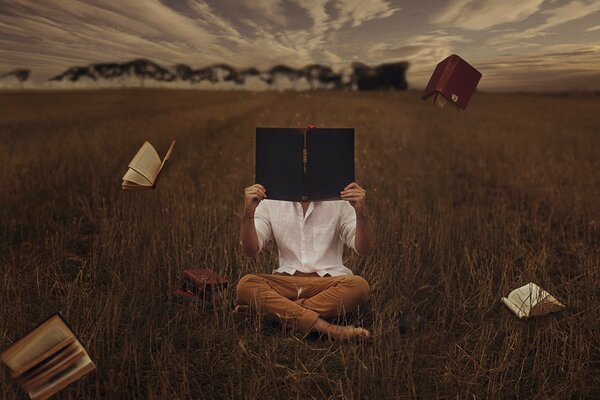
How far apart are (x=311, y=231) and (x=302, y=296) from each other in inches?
15.1

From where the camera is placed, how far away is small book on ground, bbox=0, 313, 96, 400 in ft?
6.98

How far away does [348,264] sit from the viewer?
14.3ft

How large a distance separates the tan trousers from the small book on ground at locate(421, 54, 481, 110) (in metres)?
1.21

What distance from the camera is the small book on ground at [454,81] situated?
2.68m

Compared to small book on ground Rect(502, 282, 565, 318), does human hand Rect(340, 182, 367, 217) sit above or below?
above

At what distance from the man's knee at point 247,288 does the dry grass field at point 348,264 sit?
0.31 ft

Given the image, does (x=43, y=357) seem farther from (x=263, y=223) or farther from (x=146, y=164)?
(x=263, y=223)

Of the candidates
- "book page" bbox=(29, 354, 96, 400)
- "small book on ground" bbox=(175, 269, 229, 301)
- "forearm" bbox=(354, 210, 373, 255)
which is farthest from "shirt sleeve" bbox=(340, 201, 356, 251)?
"book page" bbox=(29, 354, 96, 400)

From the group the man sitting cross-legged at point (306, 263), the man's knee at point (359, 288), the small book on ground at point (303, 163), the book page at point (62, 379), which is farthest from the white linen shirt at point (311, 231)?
the book page at point (62, 379)

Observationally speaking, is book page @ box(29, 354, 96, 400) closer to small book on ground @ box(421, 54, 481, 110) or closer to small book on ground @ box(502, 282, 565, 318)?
small book on ground @ box(421, 54, 481, 110)

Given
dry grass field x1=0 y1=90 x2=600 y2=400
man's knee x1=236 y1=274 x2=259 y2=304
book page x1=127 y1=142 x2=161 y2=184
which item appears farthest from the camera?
man's knee x1=236 y1=274 x2=259 y2=304

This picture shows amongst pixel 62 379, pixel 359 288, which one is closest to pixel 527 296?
pixel 359 288

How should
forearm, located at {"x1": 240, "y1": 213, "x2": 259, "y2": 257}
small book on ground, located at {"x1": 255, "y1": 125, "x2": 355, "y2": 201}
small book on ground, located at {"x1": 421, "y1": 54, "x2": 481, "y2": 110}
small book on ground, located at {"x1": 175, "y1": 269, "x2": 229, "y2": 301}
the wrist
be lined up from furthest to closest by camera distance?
small book on ground, located at {"x1": 175, "y1": 269, "x2": 229, "y2": 301}
forearm, located at {"x1": 240, "y1": 213, "x2": 259, "y2": 257}
the wrist
small book on ground, located at {"x1": 255, "y1": 125, "x2": 355, "y2": 201}
small book on ground, located at {"x1": 421, "y1": 54, "x2": 481, "y2": 110}

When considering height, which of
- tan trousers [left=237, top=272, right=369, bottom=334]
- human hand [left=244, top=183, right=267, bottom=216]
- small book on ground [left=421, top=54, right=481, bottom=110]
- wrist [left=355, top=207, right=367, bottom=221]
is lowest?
tan trousers [left=237, top=272, right=369, bottom=334]
